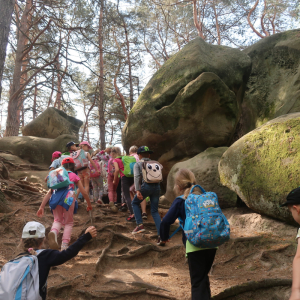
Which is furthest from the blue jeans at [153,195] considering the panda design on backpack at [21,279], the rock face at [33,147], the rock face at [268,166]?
the rock face at [33,147]

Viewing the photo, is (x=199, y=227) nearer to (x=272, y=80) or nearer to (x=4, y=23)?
(x=4, y=23)

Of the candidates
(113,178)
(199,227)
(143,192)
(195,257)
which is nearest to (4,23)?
(113,178)

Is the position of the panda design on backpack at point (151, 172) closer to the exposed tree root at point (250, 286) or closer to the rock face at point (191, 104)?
the exposed tree root at point (250, 286)

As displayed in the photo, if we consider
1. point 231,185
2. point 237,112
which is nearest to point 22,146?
point 237,112

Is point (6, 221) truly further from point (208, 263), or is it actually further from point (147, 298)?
point (208, 263)

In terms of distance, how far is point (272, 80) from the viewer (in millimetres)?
8914

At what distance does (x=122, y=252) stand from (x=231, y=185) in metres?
2.60

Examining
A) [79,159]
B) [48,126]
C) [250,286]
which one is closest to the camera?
[250,286]

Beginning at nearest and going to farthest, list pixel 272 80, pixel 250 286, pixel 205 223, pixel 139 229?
pixel 205 223 → pixel 250 286 → pixel 139 229 → pixel 272 80

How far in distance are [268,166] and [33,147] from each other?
10992 mm

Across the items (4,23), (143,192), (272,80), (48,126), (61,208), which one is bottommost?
(61,208)

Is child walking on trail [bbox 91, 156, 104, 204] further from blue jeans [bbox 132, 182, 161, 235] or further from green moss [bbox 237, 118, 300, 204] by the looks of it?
green moss [bbox 237, 118, 300, 204]

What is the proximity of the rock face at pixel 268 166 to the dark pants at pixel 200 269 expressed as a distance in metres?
2.62

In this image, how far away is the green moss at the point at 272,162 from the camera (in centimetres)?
484
